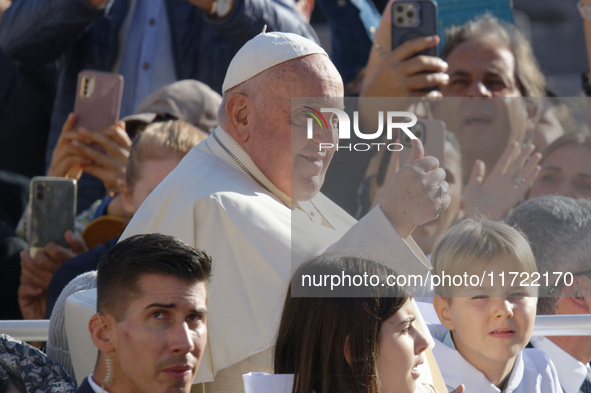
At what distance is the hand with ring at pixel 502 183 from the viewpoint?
372 centimetres

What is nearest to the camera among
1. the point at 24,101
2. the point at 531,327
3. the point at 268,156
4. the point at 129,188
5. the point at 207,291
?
the point at 207,291

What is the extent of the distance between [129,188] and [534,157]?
1669mm

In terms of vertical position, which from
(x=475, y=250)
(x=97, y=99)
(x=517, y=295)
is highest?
(x=97, y=99)

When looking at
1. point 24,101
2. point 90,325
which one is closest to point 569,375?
point 90,325

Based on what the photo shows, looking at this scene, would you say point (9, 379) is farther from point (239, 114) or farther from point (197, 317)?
point (239, 114)

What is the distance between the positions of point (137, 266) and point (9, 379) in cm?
50

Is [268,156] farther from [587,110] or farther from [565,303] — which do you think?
[587,110]

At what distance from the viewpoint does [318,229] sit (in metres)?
3.26

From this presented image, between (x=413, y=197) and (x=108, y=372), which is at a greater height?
(x=413, y=197)

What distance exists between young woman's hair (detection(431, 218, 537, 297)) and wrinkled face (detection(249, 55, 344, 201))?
0.45 meters

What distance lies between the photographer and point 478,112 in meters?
→ 3.89

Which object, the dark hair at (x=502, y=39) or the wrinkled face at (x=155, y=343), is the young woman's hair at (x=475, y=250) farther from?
the dark hair at (x=502, y=39)

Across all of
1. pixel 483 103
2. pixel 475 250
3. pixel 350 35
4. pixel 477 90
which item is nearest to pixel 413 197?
pixel 475 250

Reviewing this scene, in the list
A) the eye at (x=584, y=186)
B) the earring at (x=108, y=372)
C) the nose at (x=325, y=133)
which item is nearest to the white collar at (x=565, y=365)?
the eye at (x=584, y=186)
